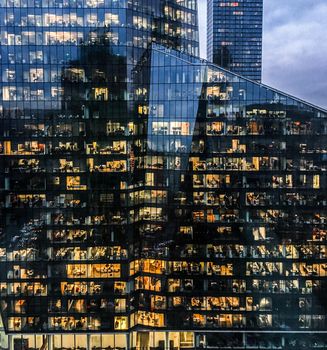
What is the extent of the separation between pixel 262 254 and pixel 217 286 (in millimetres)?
9129

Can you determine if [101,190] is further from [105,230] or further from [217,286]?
[217,286]

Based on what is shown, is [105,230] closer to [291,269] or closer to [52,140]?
[52,140]

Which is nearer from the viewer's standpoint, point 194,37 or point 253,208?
point 253,208

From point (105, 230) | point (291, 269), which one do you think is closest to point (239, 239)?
point (291, 269)

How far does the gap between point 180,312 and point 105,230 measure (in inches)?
733

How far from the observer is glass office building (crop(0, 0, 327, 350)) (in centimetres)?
7088

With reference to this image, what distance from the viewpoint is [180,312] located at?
74.6 meters

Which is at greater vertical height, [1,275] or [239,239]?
[239,239]

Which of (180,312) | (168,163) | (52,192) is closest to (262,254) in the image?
(180,312)

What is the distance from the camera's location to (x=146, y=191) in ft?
245

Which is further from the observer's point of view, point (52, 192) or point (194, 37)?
point (194, 37)

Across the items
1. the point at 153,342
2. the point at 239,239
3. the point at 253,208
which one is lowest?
the point at 153,342

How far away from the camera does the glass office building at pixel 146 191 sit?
7088 cm

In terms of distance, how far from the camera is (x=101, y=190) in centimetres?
7244
